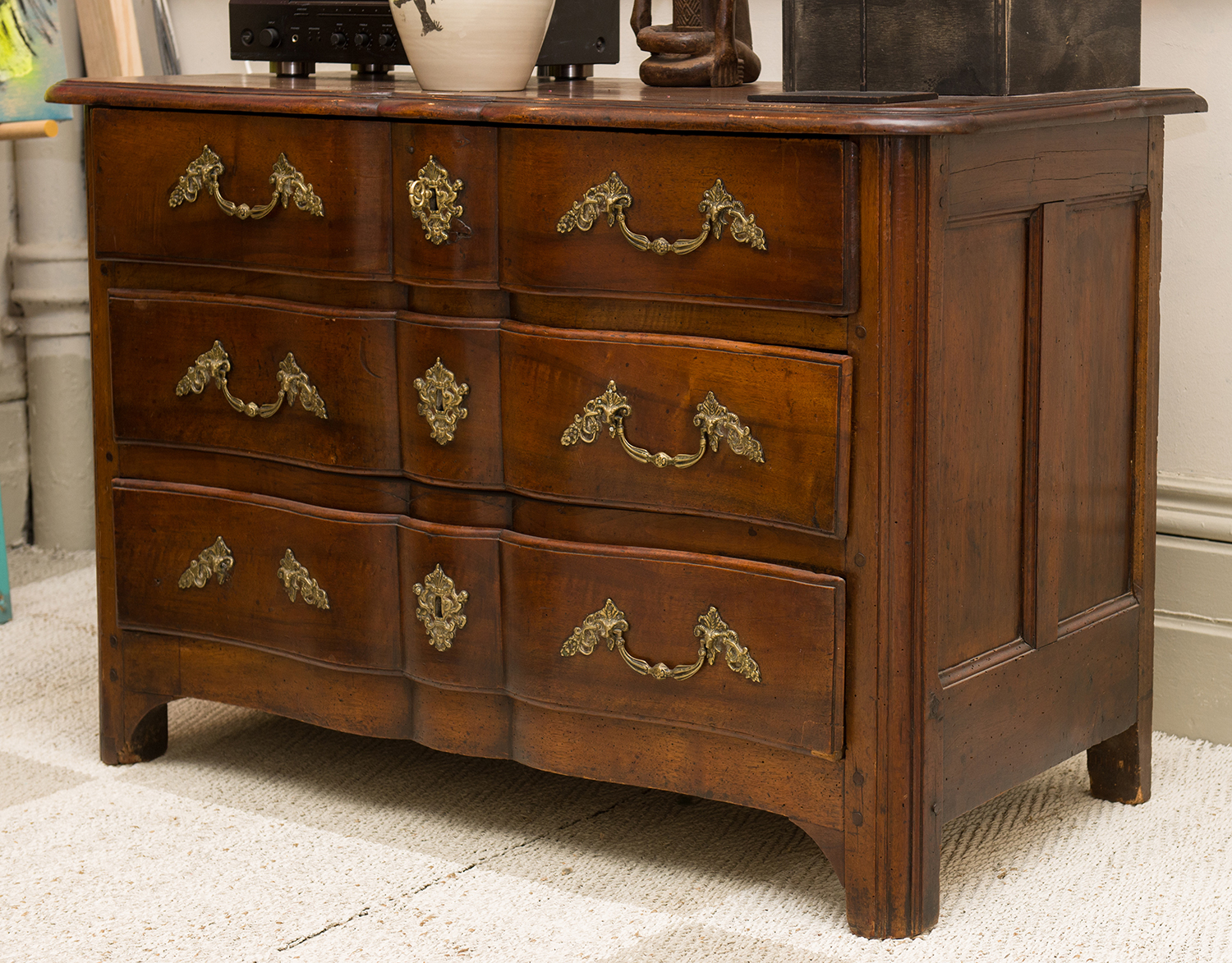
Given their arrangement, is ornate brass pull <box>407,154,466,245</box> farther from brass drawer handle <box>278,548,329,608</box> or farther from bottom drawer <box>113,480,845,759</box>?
brass drawer handle <box>278,548,329,608</box>

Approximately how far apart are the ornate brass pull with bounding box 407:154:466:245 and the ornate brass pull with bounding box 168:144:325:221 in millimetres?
130

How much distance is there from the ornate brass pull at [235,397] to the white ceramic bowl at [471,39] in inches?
13.8

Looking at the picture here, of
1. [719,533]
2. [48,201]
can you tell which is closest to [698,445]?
[719,533]

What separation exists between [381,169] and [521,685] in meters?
0.56

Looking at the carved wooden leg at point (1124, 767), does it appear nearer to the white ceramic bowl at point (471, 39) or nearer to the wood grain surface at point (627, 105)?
the wood grain surface at point (627, 105)

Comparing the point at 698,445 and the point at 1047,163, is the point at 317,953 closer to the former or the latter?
the point at 698,445

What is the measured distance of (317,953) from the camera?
1.55 meters

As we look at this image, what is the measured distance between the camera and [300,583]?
6.05 feet

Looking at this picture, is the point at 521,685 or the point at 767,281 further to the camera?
the point at 521,685

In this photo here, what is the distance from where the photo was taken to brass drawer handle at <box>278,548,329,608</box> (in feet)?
6.00

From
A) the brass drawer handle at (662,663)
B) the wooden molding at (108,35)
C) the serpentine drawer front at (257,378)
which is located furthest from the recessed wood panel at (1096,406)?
the wooden molding at (108,35)

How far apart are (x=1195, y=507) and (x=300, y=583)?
3.68ft

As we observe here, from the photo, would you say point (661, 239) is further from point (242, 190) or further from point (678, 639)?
point (242, 190)

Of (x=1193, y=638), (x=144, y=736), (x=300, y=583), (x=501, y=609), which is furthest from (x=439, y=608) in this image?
(x=1193, y=638)
